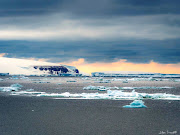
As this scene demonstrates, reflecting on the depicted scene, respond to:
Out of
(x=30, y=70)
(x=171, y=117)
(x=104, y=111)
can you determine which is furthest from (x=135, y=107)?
(x=30, y=70)

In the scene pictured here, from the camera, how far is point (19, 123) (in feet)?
48.5

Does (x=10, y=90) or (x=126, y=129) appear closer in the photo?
(x=126, y=129)

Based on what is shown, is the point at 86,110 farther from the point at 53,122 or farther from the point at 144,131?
the point at 144,131

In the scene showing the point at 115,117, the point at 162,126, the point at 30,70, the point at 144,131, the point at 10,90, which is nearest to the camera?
the point at 144,131

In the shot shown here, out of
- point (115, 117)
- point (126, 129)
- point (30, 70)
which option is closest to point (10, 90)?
point (115, 117)

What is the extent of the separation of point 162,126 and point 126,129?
160 centimetres

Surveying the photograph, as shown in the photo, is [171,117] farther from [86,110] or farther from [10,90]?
[10,90]

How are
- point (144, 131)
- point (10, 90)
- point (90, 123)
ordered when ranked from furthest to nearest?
1. point (10, 90)
2. point (90, 123)
3. point (144, 131)

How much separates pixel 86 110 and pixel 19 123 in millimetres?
5731

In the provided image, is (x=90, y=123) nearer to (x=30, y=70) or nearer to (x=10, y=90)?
(x=10, y=90)

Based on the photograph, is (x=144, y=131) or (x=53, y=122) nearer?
(x=144, y=131)

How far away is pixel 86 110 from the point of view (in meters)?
19.8

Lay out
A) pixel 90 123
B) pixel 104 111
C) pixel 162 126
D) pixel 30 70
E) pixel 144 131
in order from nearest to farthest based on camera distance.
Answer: pixel 144 131, pixel 162 126, pixel 90 123, pixel 104 111, pixel 30 70

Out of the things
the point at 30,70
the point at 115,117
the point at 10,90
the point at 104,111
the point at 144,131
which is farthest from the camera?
the point at 30,70
